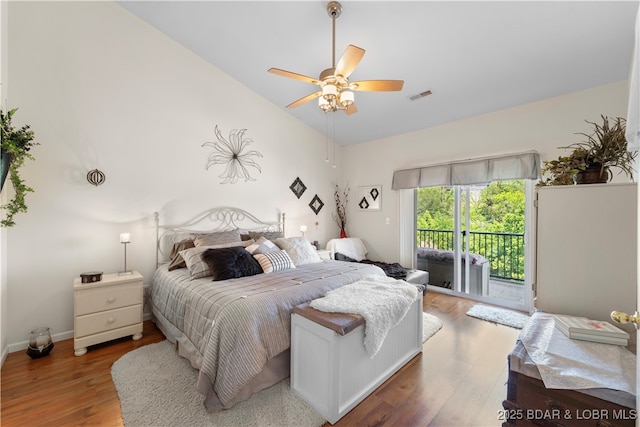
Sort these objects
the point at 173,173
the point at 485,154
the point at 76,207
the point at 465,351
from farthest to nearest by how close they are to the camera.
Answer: the point at 485,154 < the point at 173,173 < the point at 76,207 < the point at 465,351

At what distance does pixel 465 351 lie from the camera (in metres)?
2.53

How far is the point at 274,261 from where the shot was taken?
293cm

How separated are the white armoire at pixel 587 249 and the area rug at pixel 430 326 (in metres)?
1.42

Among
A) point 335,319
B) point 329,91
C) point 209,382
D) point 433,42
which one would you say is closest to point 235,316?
point 209,382

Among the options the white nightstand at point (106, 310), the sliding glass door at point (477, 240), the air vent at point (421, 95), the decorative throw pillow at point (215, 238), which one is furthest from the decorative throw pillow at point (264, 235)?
the air vent at point (421, 95)

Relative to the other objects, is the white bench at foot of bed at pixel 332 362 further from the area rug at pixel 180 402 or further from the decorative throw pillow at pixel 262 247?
the decorative throw pillow at pixel 262 247

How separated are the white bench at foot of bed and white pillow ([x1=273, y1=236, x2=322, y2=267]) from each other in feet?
4.39

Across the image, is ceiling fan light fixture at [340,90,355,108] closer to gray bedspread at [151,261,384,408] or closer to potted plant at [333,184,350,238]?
gray bedspread at [151,261,384,408]

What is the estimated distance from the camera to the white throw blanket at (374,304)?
5.93 feet

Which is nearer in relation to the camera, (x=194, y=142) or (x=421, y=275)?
(x=194, y=142)

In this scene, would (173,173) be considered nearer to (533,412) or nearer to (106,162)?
(106,162)

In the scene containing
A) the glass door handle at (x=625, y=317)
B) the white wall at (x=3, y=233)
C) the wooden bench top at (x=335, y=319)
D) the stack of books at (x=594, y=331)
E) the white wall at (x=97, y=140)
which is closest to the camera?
the glass door handle at (x=625, y=317)

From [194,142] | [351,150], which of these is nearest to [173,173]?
[194,142]

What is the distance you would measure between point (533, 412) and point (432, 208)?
11.9 feet
